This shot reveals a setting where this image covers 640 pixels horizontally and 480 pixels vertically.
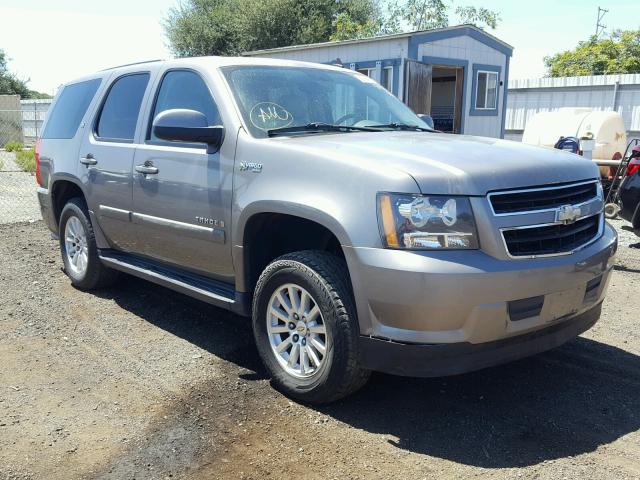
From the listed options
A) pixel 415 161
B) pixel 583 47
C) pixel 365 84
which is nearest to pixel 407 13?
pixel 583 47

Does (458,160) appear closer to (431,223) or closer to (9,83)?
(431,223)

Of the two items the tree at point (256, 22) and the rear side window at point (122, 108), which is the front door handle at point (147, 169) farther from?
the tree at point (256, 22)

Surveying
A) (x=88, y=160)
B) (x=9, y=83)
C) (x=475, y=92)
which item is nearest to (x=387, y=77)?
(x=475, y=92)

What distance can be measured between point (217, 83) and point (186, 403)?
83.8 inches

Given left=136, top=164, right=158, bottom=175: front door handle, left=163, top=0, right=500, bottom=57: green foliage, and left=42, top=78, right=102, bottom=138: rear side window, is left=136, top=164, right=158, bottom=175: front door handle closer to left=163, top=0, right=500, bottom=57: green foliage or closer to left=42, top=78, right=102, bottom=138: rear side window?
left=42, top=78, right=102, bottom=138: rear side window

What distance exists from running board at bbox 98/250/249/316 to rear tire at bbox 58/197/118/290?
0.27 meters

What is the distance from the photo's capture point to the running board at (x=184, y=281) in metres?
4.23

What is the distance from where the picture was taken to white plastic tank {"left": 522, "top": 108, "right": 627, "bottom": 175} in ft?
41.6

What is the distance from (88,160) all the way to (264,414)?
302 centimetres

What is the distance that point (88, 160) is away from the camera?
218 inches

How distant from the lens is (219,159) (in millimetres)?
4188

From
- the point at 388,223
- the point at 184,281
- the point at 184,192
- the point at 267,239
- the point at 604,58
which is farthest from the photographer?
the point at 604,58

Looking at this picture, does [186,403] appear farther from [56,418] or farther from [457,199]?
[457,199]

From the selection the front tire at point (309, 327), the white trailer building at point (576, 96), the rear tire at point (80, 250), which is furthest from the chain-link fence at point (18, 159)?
the white trailer building at point (576, 96)
